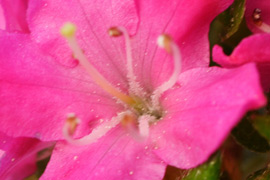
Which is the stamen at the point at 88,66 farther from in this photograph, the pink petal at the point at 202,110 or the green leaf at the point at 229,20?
the green leaf at the point at 229,20

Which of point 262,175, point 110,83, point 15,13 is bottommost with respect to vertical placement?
point 262,175

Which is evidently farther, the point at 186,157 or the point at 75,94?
the point at 75,94

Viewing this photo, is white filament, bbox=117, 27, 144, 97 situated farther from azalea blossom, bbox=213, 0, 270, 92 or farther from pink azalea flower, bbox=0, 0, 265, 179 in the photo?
azalea blossom, bbox=213, 0, 270, 92

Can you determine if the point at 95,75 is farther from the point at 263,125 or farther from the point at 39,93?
the point at 263,125

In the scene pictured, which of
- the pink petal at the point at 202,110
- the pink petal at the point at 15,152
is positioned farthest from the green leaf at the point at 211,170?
the pink petal at the point at 15,152

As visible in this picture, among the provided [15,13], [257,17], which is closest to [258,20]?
[257,17]

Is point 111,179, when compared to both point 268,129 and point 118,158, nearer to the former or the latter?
point 118,158

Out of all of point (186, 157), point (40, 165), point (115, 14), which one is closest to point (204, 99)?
point (186, 157)
